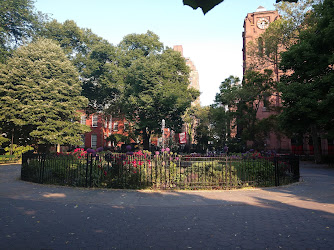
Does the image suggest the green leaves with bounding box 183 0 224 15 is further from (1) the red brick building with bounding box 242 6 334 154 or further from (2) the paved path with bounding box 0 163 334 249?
(1) the red brick building with bounding box 242 6 334 154

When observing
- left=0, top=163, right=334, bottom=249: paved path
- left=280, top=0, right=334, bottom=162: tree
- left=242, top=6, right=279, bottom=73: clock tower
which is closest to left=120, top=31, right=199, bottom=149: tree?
left=280, top=0, right=334, bottom=162: tree

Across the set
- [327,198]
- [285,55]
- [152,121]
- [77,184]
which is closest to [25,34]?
[152,121]

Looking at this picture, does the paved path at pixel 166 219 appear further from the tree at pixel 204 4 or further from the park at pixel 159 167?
the tree at pixel 204 4

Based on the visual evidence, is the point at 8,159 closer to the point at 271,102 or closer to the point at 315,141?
the point at 315,141

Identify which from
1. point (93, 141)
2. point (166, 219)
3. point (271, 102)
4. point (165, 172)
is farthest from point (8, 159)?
point (271, 102)

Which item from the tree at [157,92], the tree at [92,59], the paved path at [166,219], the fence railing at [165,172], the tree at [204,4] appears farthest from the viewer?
the tree at [92,59]

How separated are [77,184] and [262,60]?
2856 centimetres

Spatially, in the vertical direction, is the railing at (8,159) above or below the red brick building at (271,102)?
below

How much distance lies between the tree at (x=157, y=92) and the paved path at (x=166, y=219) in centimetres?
2095

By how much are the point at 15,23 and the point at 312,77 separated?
32933mm

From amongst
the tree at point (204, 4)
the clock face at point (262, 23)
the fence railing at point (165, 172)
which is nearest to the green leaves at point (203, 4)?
the tree at point (204, 4)

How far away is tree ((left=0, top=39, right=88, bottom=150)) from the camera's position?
82.5 feet

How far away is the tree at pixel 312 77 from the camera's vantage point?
18.3 meters

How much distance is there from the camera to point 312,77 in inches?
816
